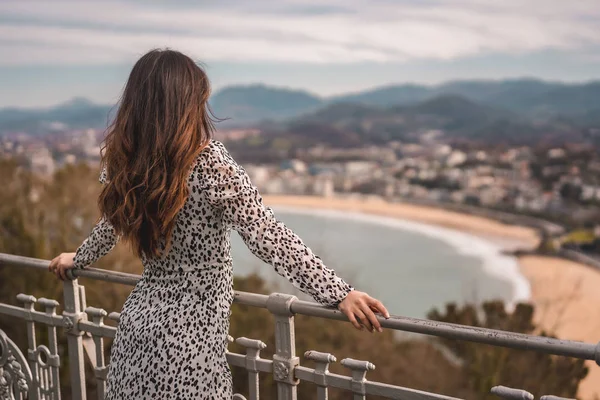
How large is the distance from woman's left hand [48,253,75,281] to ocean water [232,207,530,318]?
651 inches

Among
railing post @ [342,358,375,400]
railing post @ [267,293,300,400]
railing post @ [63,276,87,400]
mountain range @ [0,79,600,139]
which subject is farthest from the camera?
mountain range @ [0,79,600,139]

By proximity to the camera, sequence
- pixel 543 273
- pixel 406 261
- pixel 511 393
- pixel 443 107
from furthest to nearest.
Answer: pixel 443 107 → pixel 406 261 → pixel 543 273 → pixel 511 393

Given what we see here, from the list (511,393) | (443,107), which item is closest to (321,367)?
(511,393)

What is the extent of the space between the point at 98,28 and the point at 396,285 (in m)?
33.1

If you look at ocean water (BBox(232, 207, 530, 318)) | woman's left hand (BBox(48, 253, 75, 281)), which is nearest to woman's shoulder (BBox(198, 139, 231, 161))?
woman's left hand (BBox(48, 253, 75, 281))

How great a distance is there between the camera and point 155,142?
4.54 feet

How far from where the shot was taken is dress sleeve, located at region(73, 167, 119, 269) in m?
1.79

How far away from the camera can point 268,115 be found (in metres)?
68.8

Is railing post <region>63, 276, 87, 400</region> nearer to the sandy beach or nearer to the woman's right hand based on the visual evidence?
the woman's right hand

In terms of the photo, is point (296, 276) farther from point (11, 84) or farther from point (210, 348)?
point (11, 84)

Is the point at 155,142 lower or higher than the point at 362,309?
higher

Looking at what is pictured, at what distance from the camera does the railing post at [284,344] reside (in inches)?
63.2

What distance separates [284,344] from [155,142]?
0.61 meters

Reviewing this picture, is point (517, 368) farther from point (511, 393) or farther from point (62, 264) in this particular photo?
point (511, 393)
